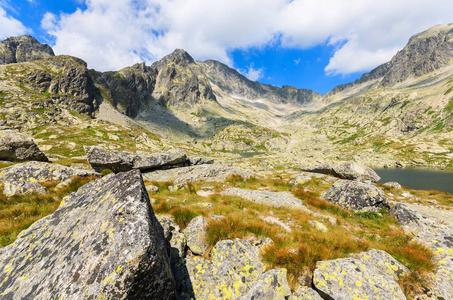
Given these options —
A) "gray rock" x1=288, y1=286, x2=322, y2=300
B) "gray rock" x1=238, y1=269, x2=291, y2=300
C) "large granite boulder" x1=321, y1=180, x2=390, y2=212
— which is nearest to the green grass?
"gray rock" x1=238, y1=269, x2=291, y2=300

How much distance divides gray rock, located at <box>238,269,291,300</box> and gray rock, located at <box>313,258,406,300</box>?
100 cm

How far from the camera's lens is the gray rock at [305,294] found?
525 centimetres

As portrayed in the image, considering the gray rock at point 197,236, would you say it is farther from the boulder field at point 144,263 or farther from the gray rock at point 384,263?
the gray rock at point 384,263

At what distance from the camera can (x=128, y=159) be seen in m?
26.3

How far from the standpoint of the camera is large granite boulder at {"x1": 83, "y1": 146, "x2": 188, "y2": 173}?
24.3m

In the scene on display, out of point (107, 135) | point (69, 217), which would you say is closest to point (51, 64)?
point (107, 135)

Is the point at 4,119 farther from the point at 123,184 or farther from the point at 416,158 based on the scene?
the point at 416,158

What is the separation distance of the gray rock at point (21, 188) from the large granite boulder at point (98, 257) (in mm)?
7867

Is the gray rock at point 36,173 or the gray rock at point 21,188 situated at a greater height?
the gray rock at point 36,173

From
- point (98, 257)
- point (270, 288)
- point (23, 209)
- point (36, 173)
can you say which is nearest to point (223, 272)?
point (270, 288)

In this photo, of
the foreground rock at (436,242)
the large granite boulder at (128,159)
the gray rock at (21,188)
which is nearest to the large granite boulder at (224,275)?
the foreground rock at (436,242)

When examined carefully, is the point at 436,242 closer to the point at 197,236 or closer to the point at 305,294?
the point at 305,294

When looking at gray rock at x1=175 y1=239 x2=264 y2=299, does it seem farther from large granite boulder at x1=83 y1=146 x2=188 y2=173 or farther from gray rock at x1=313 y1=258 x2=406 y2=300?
large granite boulder at x1=83 y1=146 x2=188 y2=173

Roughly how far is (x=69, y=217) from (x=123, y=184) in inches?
91.9
